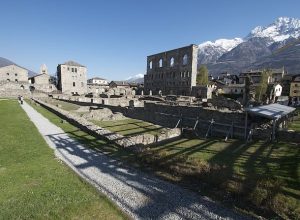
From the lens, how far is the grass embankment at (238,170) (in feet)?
21.9

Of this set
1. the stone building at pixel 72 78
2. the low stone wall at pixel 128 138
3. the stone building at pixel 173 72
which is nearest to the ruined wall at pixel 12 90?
the stone building at pixel 72 78

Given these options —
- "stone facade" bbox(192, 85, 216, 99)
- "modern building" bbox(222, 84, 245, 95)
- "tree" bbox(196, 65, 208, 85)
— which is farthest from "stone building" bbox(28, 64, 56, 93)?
"modern building" bbox(222, 84, 245, 95)

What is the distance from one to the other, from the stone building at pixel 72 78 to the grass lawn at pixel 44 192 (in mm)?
72154

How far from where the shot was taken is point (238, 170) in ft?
31.0

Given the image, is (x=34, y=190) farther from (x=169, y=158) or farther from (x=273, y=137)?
(x=273, y=137)

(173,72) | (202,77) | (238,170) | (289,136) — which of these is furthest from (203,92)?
(238,170)

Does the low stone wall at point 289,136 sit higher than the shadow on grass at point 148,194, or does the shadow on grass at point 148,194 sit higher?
the low stone wall at point 289,136

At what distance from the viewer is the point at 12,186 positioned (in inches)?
296

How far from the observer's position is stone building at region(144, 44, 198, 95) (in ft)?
210

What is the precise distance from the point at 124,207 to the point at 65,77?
80408mm

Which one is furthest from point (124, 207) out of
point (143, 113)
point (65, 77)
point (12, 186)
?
point (65, 77)

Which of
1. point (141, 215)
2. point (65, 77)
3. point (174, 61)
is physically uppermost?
point (174, 61)

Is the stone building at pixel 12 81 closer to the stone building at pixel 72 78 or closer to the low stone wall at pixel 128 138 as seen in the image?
the stone building at pixel 72 78

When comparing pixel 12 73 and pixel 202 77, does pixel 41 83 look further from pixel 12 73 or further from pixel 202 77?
pixel 202 77
